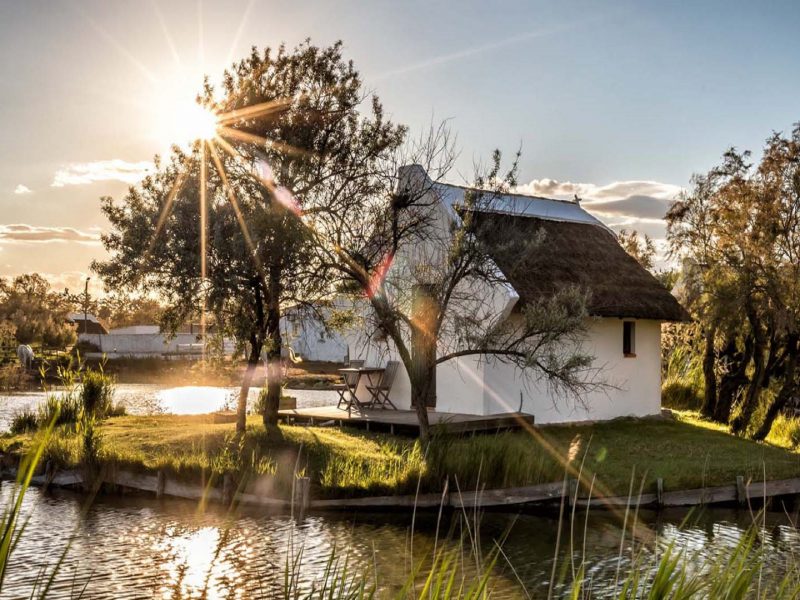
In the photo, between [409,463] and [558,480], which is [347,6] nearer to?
[409,463]

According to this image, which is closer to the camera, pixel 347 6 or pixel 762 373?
pixel 347 6

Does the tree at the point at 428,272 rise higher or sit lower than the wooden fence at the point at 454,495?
higher

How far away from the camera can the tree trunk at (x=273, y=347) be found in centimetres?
1590

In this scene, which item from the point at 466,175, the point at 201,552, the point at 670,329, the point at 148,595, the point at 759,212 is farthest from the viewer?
the point at 670,329

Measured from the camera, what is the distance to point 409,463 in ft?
42.7

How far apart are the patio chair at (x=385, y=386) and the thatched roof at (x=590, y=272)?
13.3 feet

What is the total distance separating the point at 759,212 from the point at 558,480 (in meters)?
8.52

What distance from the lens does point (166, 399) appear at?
105ft

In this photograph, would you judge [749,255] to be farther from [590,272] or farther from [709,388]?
[709,388]

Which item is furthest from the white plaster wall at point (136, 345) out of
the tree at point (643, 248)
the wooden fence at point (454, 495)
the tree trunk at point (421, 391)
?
the wooden fence at point (454, 495)

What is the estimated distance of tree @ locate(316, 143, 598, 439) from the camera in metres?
15.0

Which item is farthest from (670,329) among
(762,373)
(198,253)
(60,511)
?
(60,511)

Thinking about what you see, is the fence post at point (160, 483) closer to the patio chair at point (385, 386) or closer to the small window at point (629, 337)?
the patio chair at point (385, 386)

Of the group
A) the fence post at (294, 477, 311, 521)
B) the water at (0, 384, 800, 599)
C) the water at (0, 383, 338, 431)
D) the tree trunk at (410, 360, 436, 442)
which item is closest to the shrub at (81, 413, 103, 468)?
the water at (0, 384, 800, 599)
